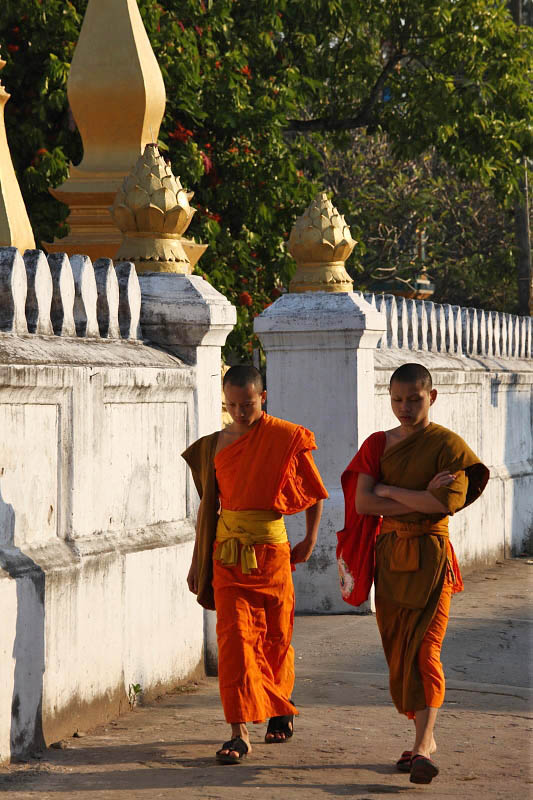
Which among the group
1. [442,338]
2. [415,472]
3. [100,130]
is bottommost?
[415,472]

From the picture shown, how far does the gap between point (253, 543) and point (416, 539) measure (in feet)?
2.15

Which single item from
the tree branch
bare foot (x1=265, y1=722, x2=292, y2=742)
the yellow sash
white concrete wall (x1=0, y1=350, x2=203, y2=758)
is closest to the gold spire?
white concrete wall (x1=0, y1=350, x2=203, y2=758)

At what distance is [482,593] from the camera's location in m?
9.41

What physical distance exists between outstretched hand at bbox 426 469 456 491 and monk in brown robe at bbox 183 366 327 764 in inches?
23.0

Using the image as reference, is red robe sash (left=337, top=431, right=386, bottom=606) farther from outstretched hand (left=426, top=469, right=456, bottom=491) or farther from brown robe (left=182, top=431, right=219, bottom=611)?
brown robe (left=182, top=431, right=219, bottom=611)

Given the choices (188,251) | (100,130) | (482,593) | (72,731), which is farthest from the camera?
(482,593)

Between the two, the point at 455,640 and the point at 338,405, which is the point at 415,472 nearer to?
the point at 455,640

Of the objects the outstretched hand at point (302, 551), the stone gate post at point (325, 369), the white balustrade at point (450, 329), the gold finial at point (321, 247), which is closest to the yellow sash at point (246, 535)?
the outstretched hand at point (302, 551)

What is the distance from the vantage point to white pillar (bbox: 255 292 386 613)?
27.5 feet

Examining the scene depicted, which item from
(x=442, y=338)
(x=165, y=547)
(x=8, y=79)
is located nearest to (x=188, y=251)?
(x=165, y=547)

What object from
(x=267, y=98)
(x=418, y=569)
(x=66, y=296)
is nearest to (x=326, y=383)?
(x=66, y=296)

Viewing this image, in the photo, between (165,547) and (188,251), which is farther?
(188,251)

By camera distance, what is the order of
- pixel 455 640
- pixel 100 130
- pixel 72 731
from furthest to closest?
pixel 100 130, pixel 455 640, pixel 72 731

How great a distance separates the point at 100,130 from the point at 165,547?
12.1ft
